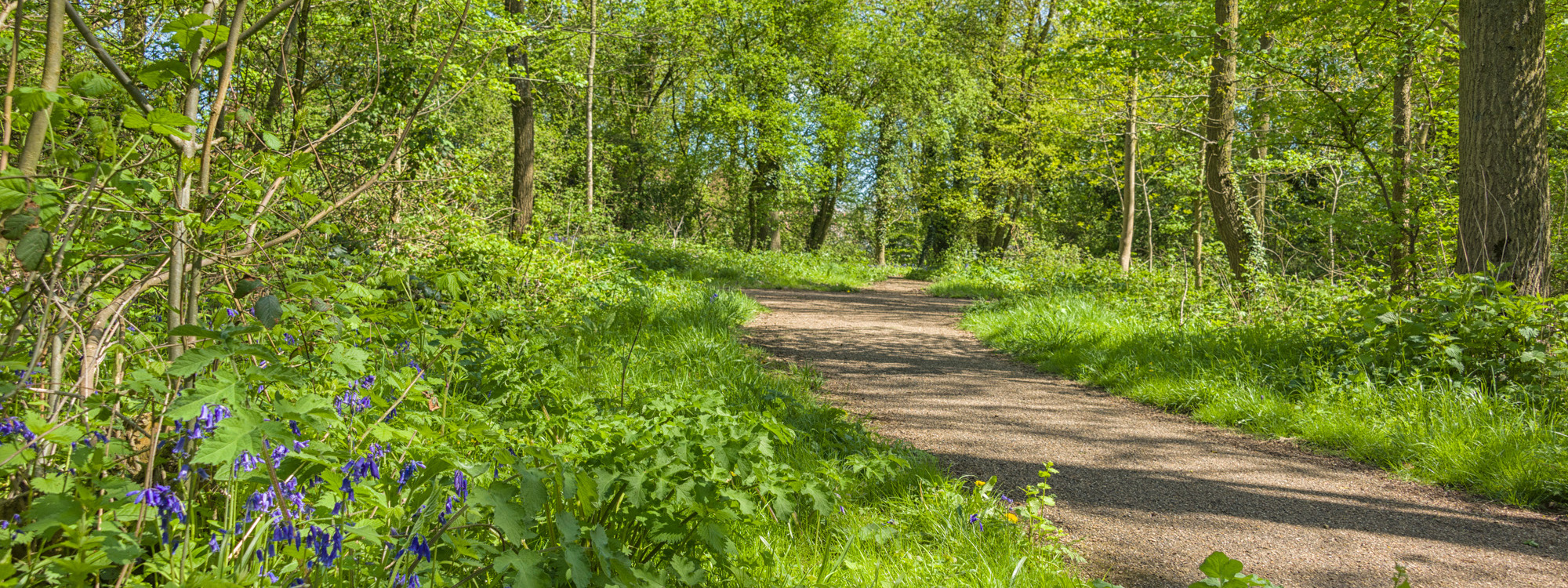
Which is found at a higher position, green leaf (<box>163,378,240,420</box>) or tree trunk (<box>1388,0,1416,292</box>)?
tree trunk (<box>1388,0,1416,292</box>)

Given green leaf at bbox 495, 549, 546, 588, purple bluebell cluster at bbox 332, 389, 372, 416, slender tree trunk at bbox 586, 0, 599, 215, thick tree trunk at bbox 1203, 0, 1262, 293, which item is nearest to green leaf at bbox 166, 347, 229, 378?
green leaf at bbox 495, 549, 546, 588

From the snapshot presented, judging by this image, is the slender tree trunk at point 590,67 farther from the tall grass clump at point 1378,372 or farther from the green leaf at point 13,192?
the green leaf at point 13,192

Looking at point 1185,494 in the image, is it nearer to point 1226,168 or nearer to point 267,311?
point 267,311

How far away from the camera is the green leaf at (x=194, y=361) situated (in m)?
1.42

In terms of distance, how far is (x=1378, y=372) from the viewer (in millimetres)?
5164

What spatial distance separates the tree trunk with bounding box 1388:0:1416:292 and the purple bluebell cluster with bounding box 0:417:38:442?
316 inches

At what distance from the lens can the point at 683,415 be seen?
2.98m

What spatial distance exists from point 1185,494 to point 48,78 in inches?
173

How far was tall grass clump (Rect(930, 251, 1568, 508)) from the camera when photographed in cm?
409

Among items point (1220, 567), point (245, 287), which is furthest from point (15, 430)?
point (1220, 567)

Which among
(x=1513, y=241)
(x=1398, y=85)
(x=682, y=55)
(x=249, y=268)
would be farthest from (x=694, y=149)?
(x=249, y=268)

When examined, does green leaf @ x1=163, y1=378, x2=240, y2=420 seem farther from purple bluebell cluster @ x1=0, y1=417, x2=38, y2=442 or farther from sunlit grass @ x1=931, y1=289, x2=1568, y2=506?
sunlit grass @ x1=931, y1=289, x2=1568, y2=506

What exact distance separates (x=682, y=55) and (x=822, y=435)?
1790cm

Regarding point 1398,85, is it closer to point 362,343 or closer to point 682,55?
point 362,343
